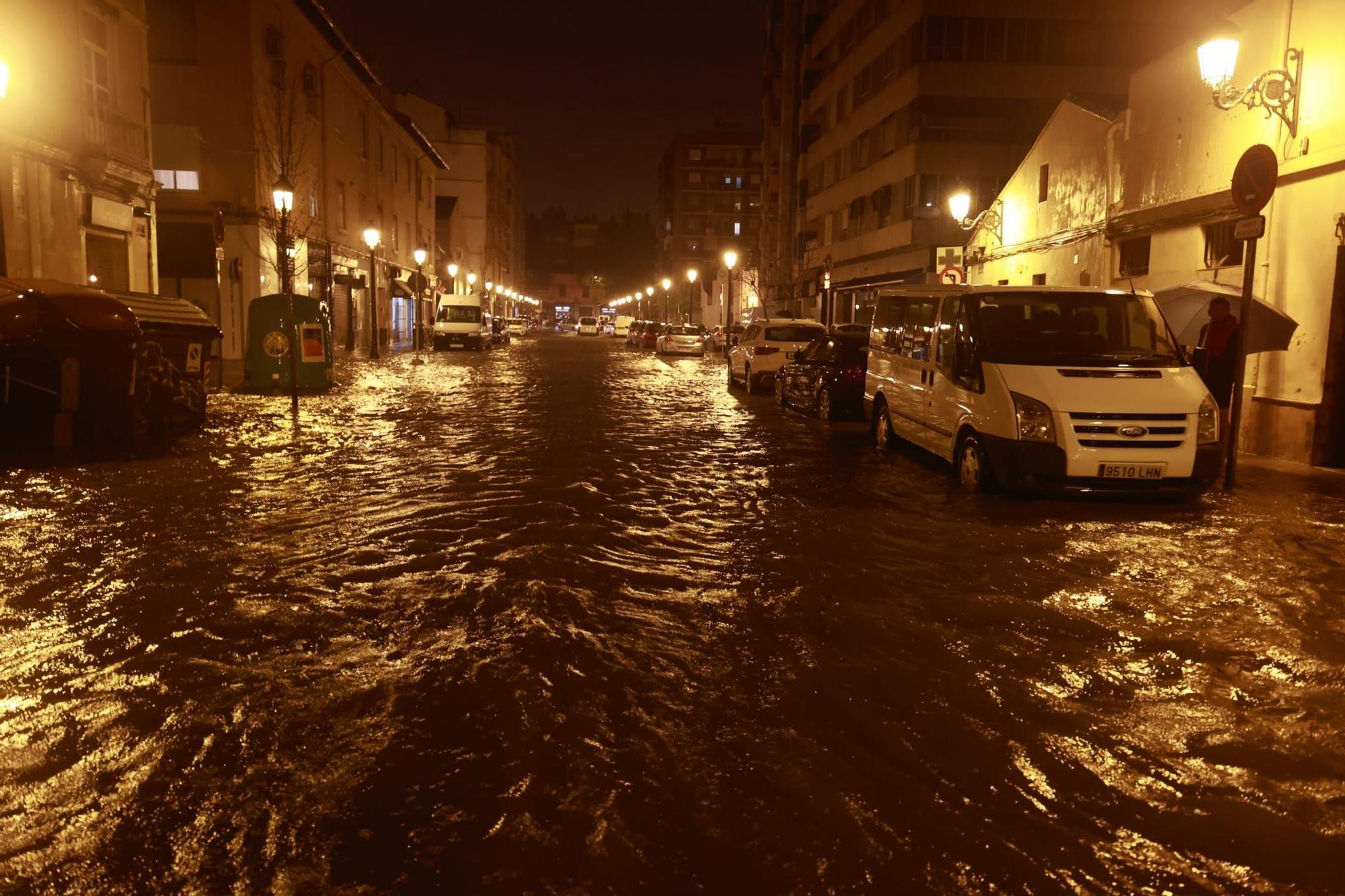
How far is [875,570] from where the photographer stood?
6777mm

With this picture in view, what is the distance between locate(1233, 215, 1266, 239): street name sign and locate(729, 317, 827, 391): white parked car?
35.9 ft

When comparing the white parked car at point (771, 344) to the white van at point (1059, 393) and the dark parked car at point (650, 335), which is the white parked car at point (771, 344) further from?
the dark parked car at point (650, 335)

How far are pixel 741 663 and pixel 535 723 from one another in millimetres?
1177

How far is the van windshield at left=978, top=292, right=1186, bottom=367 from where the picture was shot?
979 cm

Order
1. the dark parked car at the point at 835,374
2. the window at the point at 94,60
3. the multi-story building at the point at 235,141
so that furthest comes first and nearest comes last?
1. the multi-story building at the point at 235,141
2. the window at the point at 94,60
3. the dark parked car at the point at 835,374

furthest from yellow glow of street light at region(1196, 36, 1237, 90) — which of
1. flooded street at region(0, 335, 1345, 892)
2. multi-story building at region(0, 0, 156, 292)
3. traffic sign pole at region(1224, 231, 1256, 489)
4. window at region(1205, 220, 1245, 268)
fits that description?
multi-story building at region(0, 0, 156, 292)

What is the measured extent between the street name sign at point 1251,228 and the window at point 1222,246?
4.18 m

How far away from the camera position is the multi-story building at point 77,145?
17.0 meters

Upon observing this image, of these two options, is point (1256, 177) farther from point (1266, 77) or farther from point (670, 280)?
point (670, 280)

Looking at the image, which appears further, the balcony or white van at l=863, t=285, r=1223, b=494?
the balcony

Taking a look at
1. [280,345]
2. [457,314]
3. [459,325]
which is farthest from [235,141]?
[457,314]

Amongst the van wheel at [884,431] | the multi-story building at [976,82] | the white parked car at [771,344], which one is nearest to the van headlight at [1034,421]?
the van wheel at [884,431]

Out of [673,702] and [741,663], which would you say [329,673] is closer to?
[673,702]

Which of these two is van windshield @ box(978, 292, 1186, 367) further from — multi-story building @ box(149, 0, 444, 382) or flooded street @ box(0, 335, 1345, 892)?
multi-story building @ box(149, 0, 444, 382)
